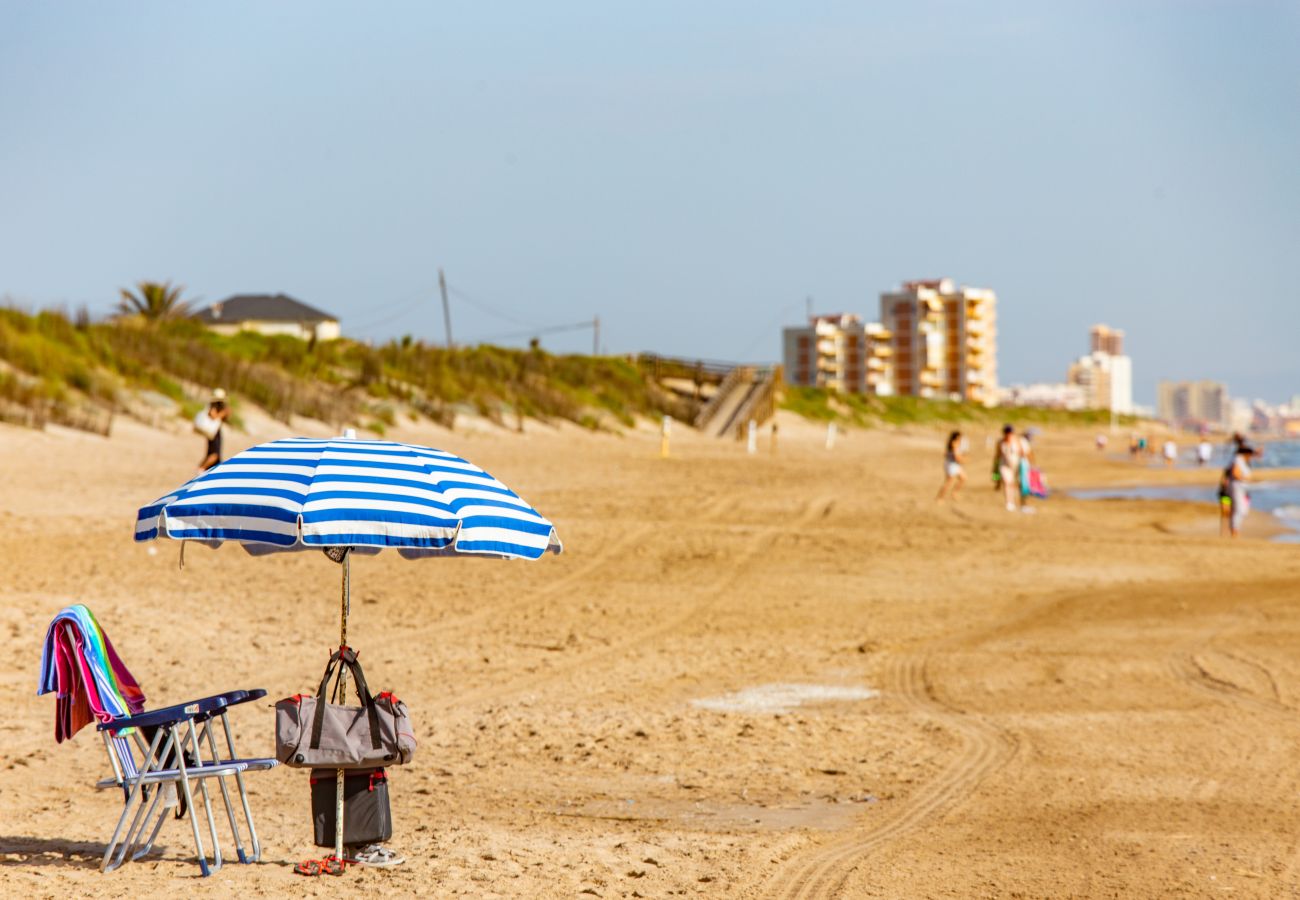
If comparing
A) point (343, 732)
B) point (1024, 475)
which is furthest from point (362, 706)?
point (1024, 475)

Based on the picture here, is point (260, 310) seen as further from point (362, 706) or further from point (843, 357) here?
point (843, 357)

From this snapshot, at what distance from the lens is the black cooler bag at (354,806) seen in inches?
231

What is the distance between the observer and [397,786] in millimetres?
7535

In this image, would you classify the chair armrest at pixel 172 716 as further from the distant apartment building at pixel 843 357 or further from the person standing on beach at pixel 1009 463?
the distant apartment building at pixel 843 357

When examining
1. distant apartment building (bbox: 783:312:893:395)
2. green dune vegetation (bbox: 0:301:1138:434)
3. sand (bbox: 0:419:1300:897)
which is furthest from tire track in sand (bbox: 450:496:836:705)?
distant apartment building (bbox: 783:312:893:395)

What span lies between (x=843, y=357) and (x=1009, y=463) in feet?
469

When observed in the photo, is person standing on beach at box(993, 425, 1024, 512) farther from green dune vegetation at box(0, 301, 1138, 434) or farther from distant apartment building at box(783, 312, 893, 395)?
distant apartment building at box(783, 312, 893, 395)

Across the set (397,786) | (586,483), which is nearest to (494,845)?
(397,786)

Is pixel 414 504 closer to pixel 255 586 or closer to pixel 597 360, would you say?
pixel 255 586

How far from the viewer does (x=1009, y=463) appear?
22906 millimetres

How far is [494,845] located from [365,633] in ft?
18.8

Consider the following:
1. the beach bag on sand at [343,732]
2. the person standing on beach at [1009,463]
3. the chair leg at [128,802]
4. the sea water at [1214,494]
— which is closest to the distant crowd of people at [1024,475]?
the person standing on beach at [1009,463]

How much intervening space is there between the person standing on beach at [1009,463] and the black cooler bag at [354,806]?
17.6 meters

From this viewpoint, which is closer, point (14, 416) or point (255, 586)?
point (255, 586)
